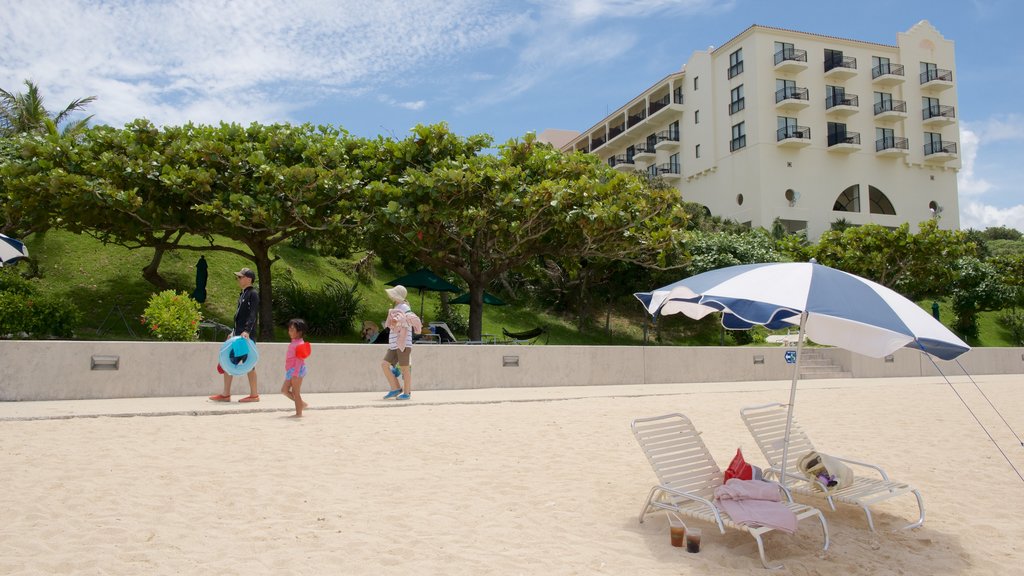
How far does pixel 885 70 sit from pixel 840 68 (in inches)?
190

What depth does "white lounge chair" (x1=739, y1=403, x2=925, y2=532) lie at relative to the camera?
5.26m

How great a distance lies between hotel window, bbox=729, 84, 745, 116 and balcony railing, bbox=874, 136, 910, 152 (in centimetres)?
1032

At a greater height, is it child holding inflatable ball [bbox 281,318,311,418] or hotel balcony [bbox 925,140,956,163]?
hotel balcony [bbox 925,140,956,163]

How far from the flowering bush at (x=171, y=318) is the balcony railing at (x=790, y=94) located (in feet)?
143

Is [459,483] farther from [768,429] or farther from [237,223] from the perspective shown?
[237,223]

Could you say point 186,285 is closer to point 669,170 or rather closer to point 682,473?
point 682,473

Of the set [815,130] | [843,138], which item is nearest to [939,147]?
[843,138]

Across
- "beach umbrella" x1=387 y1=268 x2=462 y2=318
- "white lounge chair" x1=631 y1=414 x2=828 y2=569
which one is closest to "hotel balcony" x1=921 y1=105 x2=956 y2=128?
"beach umbrella" x1=387 y1=268 x2=462 y2=318

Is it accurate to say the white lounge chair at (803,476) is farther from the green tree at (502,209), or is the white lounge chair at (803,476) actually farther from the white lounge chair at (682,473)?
the green tree at (502,209)

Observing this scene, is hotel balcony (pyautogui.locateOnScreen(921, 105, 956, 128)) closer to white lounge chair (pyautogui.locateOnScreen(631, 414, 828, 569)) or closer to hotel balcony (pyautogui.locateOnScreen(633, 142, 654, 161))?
hotel balcony (pyautogui.locateOnScreen(633, 142, 654, 161))

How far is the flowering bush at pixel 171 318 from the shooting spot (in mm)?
12812

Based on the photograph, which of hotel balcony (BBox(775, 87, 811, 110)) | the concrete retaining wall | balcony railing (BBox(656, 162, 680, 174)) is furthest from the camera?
balcony railing (BBox(656, 162, 680, 174))

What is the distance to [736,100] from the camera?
49.8m

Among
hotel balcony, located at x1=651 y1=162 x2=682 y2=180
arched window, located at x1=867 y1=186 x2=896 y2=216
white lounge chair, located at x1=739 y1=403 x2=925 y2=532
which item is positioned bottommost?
white lounge chair, located at x1=739 y1=403 x2=925 y2=532
